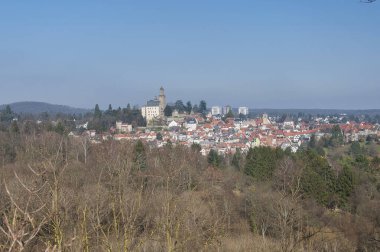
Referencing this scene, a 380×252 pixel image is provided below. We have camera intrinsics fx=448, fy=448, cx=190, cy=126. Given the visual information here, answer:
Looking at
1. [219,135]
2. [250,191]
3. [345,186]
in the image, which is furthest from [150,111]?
[250,191]

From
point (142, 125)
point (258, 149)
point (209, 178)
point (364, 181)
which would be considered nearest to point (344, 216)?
point (364, 181)

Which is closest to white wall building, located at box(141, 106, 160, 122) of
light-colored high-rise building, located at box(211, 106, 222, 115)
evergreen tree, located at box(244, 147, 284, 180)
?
evergreen tree, located at box(244, 147, 284, 180)

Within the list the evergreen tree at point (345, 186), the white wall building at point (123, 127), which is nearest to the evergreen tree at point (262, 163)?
the evergreen tree at point (345, 186)

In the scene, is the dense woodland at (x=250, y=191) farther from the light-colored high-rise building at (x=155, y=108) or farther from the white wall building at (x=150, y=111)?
the white wall building at (x=150, y=111)

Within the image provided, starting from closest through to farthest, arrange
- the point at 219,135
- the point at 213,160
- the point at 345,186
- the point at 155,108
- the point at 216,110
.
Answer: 1. the point at 345,186
2. the point at 213,160
3. the point at 219,135
4. the point at 155,108
5. the point at 216,110

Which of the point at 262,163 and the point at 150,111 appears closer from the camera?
the point at 262,163

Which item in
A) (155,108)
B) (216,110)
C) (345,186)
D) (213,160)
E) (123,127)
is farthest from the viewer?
(216,110)

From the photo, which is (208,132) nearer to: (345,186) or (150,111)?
(150,111)

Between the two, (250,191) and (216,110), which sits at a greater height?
(216,110)

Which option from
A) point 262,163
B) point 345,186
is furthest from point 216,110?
point 345,186

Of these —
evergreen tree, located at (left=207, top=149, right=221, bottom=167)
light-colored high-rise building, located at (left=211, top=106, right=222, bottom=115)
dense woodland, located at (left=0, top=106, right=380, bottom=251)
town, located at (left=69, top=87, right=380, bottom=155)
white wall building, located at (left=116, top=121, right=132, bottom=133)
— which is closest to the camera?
dense woodland, located at (left=0, top=106, right=380, bottom=251)

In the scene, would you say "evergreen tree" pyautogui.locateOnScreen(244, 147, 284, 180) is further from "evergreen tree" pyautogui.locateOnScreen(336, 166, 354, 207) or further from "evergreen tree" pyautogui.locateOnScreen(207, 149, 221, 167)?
"evergreen tree" pyautogui.locateOnScreen(336, 166, 354, 207)

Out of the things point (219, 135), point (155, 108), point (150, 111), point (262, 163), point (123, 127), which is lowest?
point (219, 135)

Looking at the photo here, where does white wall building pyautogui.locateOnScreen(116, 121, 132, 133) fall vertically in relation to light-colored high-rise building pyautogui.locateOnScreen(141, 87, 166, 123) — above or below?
below
